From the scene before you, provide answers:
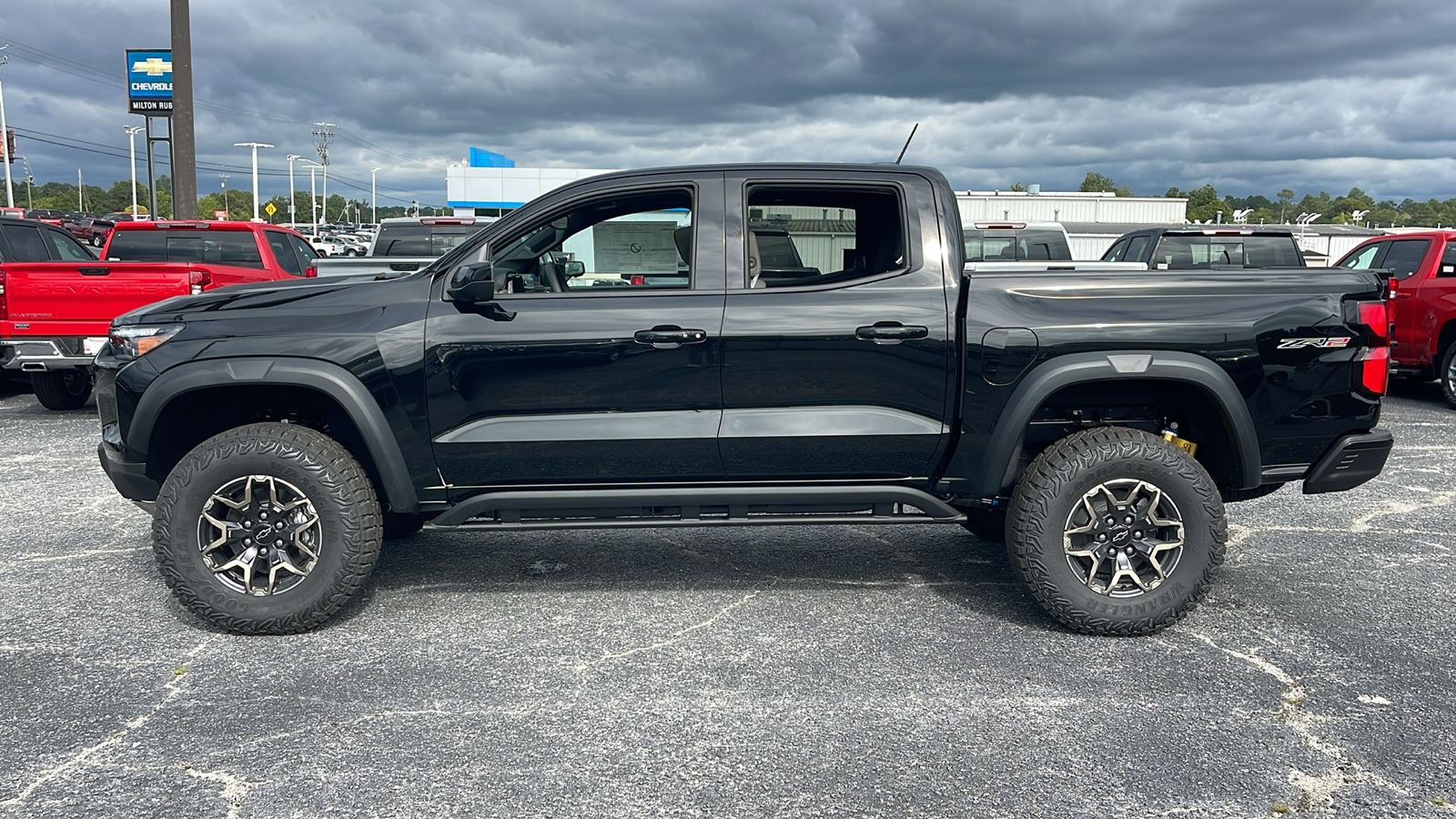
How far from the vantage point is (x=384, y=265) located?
917cm

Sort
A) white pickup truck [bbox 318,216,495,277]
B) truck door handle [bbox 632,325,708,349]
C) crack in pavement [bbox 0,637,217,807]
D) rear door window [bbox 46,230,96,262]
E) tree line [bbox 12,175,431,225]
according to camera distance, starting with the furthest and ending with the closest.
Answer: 1. tree line [bbox 12,175,431,225]
2. white pickup truck [bbox 318,216,495,277]
3. rear door window [bbox 46,230,96,262]
4. truck door handle [bbox 632,325,708,349]
5. crack in pavement [bbox 0,637,217,807]

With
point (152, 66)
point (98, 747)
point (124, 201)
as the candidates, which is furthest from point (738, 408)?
point (124, 201)

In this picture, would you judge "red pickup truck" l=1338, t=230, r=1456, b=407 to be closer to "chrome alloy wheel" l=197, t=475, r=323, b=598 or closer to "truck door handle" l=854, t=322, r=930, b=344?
"truck door handle" l=854, t=322, r=930, b=344

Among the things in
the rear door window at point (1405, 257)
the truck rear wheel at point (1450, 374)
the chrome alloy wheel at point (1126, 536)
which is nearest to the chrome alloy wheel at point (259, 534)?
the chrome alloy wheel at point (1126, 536)

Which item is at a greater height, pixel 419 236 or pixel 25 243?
pixel 419 236

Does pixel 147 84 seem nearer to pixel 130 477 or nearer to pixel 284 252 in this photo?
pixel 284 252

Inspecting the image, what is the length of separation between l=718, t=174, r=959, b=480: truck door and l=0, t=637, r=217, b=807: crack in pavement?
7.12 ft

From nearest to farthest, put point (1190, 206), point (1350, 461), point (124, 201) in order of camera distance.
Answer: point (1350, 461) → point (1190, 206) → point (124, 201)

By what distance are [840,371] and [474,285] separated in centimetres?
146

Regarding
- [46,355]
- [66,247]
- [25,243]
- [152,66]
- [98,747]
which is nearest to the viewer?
[98,747]

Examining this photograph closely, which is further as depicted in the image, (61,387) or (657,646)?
(61,387)

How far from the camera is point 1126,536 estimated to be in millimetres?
4324

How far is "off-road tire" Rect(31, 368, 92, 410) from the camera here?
10.2 metres

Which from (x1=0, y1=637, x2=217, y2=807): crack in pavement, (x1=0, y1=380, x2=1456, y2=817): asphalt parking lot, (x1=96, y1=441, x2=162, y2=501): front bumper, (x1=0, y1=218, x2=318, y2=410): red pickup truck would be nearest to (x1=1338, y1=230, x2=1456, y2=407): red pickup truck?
(x1=0, y1=380, x2=1456, y2=817): asphalt parking lot
